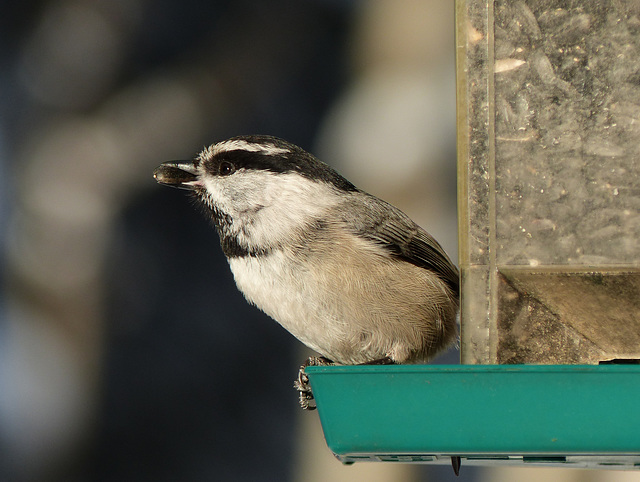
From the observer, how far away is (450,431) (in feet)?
7.42

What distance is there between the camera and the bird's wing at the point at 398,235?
352 cm

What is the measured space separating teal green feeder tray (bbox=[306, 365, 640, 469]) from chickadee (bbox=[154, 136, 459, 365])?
0.89 meters

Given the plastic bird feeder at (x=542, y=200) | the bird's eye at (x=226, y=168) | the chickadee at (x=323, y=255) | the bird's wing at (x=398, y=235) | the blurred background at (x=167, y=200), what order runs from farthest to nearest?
1. the blurred background at (x=167, y=200)
2. the bird's eye at (x=226, y=168)
3. the bird's wing at (x=398, y=235)
4. the chickadee at (x=323, y=255)
5. the plastic bird feeder at (x=542, y=200)

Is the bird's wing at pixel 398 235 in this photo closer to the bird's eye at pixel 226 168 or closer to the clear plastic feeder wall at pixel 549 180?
the bird's eye at pixel 226 168

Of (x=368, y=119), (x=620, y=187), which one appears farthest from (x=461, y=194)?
(x=368, y=119)

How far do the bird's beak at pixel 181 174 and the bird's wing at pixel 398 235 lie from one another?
2.22 feet

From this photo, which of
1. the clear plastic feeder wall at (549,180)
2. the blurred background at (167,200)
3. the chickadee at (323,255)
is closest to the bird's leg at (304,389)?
the chickadee at (323,255)

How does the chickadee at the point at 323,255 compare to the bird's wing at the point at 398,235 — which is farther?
the bird's wing at the point at 398,235

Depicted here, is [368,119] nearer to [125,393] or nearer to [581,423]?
[125,393]

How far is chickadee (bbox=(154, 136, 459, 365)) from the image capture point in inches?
129

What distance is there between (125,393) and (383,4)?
11.1 feet

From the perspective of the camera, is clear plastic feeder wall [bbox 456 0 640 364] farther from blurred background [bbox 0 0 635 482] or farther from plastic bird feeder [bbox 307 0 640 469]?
blurred background [bbox 0 0 635 482]

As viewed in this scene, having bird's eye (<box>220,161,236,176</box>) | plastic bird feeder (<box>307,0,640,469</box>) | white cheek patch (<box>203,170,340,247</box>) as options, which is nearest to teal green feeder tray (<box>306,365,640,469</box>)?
plastic bird feeder (<box>307,0,640,469</box>)

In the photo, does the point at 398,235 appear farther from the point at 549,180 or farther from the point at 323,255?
the point at 549,180
